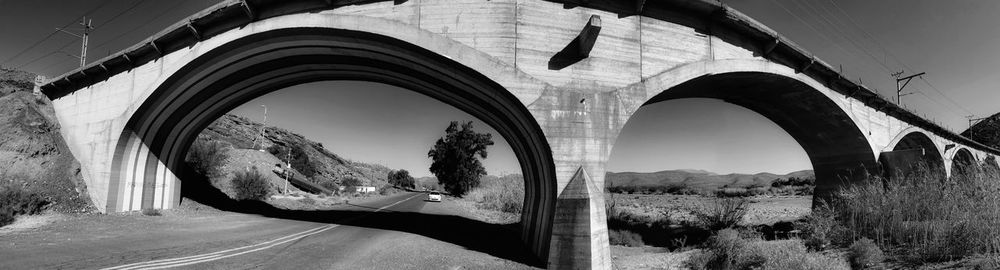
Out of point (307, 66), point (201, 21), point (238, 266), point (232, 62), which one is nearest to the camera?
point (238, 266)

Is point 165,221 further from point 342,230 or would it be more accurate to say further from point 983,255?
point 983,255

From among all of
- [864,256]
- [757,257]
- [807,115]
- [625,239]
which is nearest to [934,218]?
[864,256]

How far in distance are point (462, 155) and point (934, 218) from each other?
4763 centimetres

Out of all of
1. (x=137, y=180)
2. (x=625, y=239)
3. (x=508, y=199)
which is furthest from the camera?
(x=508, y=199)

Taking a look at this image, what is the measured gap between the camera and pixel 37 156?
17516 millimetres

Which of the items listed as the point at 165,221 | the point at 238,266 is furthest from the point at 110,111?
the point at 238,266

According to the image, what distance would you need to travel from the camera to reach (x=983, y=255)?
26.2ft

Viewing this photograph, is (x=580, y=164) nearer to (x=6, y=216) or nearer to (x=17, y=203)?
(x=6, y=216)

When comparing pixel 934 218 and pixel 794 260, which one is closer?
pixel 794 260

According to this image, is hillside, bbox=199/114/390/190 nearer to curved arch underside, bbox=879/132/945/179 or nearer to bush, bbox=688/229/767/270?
bush, bbox=688/229/767/270

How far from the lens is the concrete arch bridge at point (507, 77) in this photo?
12.2 meters

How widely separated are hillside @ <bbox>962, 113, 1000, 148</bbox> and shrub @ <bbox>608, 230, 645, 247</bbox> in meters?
62.5

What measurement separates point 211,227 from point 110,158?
5658mm

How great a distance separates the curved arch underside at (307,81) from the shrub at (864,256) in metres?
7.00
